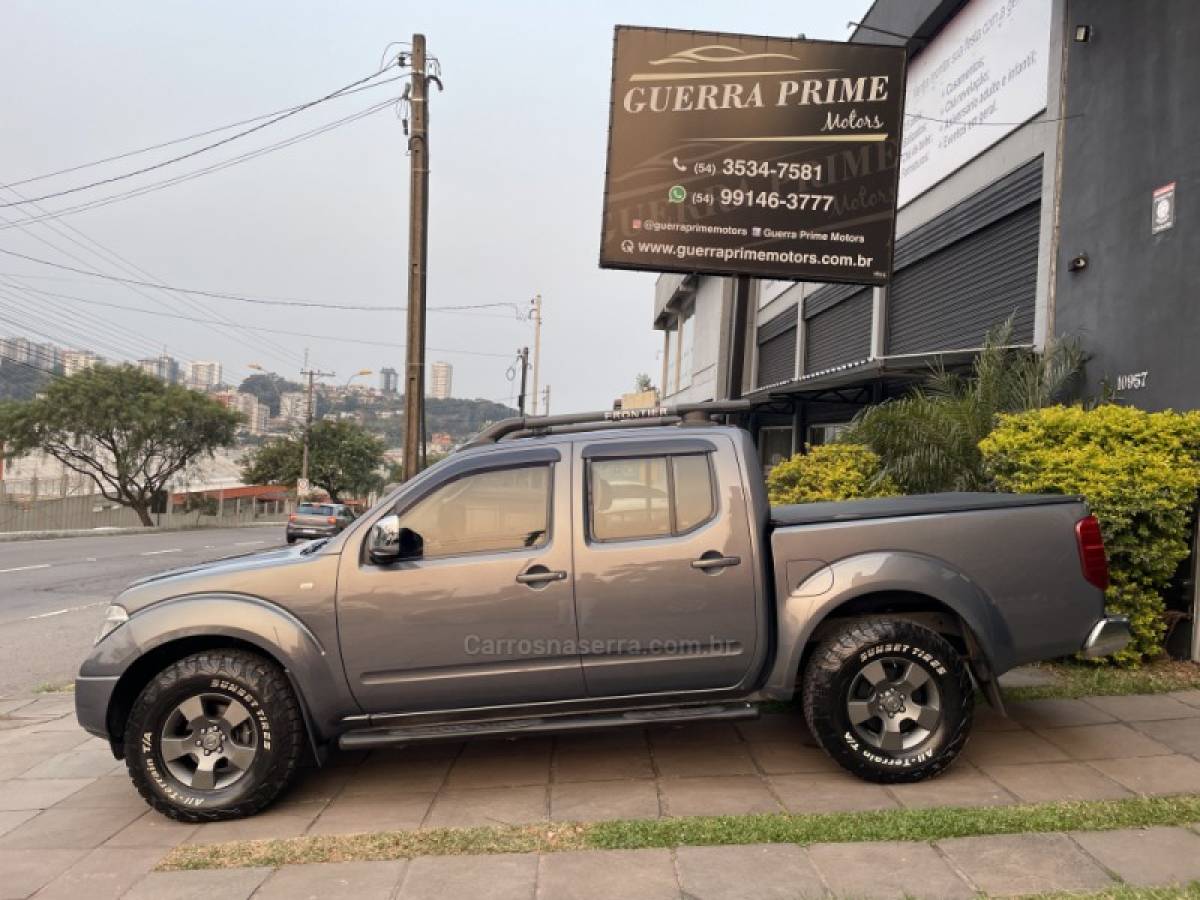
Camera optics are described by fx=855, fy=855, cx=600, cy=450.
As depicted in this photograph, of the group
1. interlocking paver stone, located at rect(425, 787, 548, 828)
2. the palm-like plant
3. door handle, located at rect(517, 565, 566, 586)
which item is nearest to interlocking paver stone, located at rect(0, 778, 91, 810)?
interlocking paver stone, located at rect(425, 787, 548, 828)

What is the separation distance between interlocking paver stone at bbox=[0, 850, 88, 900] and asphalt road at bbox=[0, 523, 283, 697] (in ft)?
14.0

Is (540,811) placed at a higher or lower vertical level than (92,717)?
lower

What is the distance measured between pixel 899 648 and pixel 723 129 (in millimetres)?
5012

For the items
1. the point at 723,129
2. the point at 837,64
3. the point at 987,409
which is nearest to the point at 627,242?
the point at 723,129

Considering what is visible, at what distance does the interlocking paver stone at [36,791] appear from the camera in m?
4.55

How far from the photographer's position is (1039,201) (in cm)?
894

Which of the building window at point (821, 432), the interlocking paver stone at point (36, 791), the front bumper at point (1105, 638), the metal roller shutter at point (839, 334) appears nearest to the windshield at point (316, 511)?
the building window at point (821, 432)

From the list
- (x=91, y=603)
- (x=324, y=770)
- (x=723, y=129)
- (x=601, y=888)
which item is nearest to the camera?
(x=601, y=888)

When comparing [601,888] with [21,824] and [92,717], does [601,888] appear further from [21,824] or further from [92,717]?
[21,824]

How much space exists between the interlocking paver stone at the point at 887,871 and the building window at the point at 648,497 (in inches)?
62.6

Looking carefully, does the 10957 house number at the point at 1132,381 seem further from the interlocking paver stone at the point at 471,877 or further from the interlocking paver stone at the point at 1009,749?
the interlocking paver stone at the point at 471,877

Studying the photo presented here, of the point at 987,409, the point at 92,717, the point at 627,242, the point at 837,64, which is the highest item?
the point at 837,64

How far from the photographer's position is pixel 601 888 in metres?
3.32

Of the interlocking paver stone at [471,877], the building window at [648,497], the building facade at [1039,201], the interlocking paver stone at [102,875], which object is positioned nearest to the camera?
the interlocking paver stone at [471,877]
